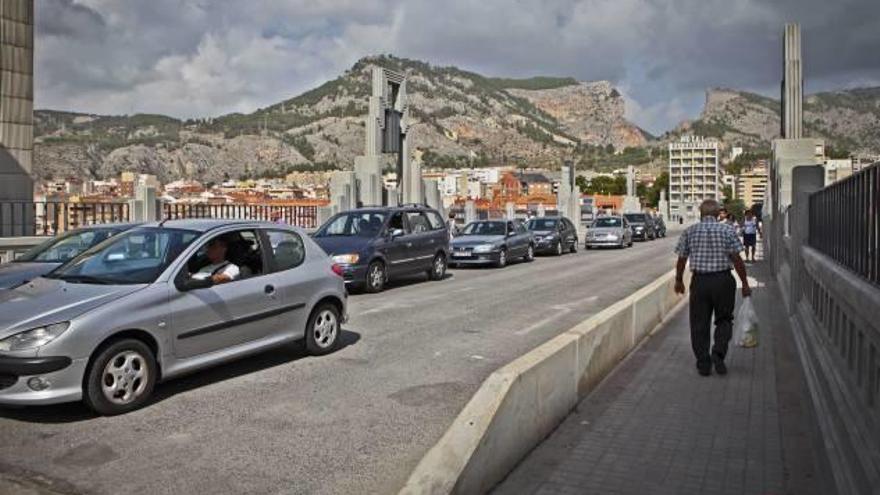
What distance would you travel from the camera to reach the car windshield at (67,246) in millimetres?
10180

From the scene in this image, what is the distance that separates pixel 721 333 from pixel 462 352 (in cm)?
285

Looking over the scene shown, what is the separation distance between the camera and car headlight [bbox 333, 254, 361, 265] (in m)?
14.7

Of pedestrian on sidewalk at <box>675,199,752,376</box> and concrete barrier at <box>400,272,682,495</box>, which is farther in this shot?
pedestrian on sidewalk at <box>675,199,752,376</box>

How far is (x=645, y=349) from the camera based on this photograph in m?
9.29

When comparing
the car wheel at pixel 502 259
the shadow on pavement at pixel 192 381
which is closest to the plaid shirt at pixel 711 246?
the shadow on pavement at pixel 192 381

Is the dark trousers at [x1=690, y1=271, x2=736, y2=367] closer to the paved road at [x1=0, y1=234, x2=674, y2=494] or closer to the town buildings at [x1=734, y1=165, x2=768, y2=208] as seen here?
the paved road at [x1=0, y1=234, x2=674, y2=494]

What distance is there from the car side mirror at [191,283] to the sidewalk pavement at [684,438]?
134 inches

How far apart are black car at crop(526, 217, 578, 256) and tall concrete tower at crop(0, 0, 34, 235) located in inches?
682

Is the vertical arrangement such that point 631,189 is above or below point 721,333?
above

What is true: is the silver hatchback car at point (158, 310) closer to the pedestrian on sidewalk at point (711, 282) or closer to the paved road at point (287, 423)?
the paved road at point (287, 423)

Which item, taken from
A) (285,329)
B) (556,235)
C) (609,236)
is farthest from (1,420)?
(609,236)

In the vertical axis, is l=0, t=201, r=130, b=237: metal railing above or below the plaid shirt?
above

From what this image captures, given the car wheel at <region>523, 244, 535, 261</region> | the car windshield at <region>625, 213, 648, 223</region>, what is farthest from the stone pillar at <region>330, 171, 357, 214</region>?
the car windshield at <region>625, 213, 648, 223</region>

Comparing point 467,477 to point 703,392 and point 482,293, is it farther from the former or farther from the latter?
point 482,293
